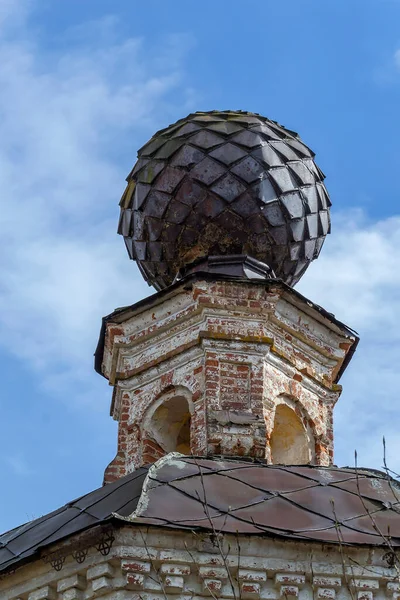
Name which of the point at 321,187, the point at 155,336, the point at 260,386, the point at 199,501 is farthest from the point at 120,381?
the point at 199,501

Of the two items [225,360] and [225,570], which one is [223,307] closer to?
[225,360]

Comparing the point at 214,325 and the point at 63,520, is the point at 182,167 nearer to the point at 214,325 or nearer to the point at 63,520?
the point at 214,325

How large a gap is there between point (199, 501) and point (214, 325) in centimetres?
335

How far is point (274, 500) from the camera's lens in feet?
38.7

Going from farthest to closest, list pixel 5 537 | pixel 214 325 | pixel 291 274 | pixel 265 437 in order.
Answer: pixel 291 274
pixel 214 325
pixel 265 437
pixel 5 537

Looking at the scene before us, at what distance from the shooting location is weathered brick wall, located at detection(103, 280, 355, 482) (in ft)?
47.2

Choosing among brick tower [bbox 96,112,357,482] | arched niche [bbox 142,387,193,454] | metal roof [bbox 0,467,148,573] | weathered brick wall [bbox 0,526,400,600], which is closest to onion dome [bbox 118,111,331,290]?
brick tower [bbox 96,112,357,482]

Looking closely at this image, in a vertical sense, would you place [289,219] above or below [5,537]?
above

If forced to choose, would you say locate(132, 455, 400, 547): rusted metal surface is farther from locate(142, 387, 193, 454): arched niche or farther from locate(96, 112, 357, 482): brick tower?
locate(142, 387, 193, 454): arched niche

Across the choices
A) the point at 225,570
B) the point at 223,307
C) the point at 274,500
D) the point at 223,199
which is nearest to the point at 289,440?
the point at 223,307

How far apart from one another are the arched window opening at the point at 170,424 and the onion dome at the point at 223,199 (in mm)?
1305

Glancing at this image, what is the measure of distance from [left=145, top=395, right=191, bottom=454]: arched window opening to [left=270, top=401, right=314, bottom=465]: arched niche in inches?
30.7

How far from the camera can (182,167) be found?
617 inches

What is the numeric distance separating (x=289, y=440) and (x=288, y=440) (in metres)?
0.01
